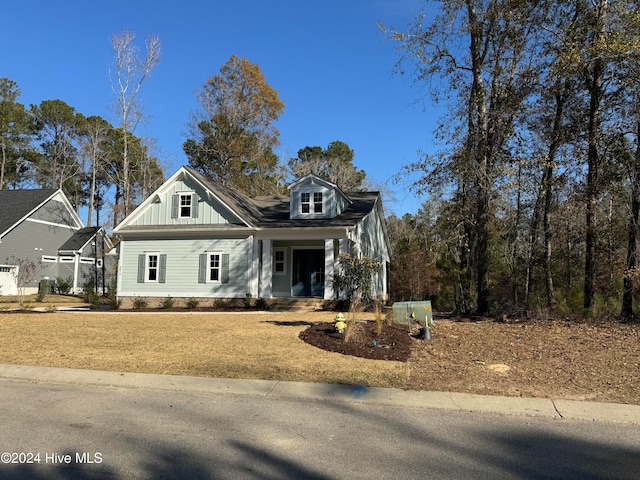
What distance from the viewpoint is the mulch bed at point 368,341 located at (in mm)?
8723

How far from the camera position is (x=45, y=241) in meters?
32.7

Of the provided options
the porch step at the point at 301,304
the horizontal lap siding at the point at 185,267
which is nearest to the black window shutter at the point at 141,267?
the horizontal lap siding at the point at 185,267

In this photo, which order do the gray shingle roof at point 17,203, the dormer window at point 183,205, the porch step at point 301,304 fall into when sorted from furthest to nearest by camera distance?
the gray shingle roof at point 17,203 < the dormer window at point 183,205 < the porch step at point 301,304

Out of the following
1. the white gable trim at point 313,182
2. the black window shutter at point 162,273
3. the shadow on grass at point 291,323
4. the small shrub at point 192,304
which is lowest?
the shadow on grass at point 291,323

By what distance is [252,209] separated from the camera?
76.4ft

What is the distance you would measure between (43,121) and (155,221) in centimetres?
2971

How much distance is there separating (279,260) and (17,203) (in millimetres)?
21257

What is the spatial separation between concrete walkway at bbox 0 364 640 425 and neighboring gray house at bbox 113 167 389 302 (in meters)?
12.4

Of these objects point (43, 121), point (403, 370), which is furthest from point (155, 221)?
point (43, 121)

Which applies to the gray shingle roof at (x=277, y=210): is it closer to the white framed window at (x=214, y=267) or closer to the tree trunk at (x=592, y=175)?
the white framed window at (x=214, y=267)

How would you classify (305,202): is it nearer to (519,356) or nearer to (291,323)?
(291,323)

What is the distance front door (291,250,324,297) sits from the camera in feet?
72.4

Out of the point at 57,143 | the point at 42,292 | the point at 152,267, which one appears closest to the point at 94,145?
the point at 57,143

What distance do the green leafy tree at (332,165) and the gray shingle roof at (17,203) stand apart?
19.0 metres
